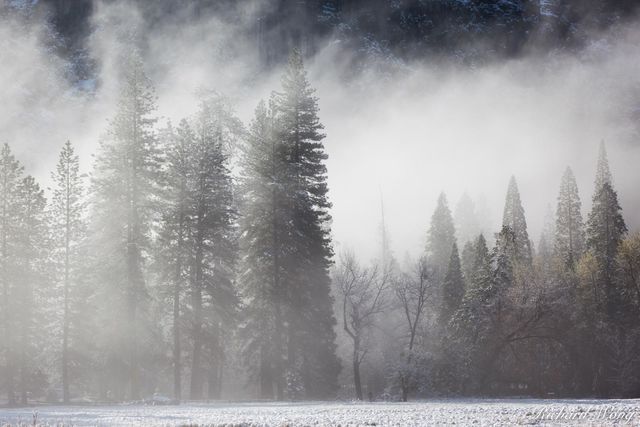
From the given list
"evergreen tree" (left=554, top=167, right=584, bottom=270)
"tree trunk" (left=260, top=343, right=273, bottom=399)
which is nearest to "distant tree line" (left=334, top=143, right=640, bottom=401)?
"tree trunk" (left=260, top=343, right=273, bottom=399)

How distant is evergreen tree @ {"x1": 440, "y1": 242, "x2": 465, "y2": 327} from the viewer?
A: 218 feet

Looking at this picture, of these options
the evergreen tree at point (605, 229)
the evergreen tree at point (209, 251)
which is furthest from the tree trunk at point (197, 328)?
the evergreen tree at point (605, 229)

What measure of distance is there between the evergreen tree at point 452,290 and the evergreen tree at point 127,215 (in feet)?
109

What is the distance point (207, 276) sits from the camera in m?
41.8

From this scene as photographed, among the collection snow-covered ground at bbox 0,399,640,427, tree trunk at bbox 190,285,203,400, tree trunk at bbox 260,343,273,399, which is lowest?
snow-covered ground at bbox 0,399,640,427

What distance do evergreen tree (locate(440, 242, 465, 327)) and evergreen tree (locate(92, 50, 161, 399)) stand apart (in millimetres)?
33375

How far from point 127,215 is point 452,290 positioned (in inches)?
1470

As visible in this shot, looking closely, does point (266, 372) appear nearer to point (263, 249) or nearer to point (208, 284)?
point (208, 284)

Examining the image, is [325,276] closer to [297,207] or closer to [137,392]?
[297,207]

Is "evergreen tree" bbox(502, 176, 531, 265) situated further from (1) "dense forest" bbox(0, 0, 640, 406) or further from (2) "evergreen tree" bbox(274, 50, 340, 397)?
(2) "evergreen tree" bbox(274, 50, 340, 397)

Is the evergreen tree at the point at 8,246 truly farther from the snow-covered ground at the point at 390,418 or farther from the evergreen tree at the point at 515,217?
the evergreen tree at the point at 515,217

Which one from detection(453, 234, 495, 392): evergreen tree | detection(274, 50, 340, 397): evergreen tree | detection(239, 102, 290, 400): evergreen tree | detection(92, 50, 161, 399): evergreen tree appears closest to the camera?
detection(92, 50, 161, 399): evergreen tree

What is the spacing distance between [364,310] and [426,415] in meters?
28.9

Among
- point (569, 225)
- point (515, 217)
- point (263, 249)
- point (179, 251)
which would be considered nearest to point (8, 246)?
point (179, 251)
